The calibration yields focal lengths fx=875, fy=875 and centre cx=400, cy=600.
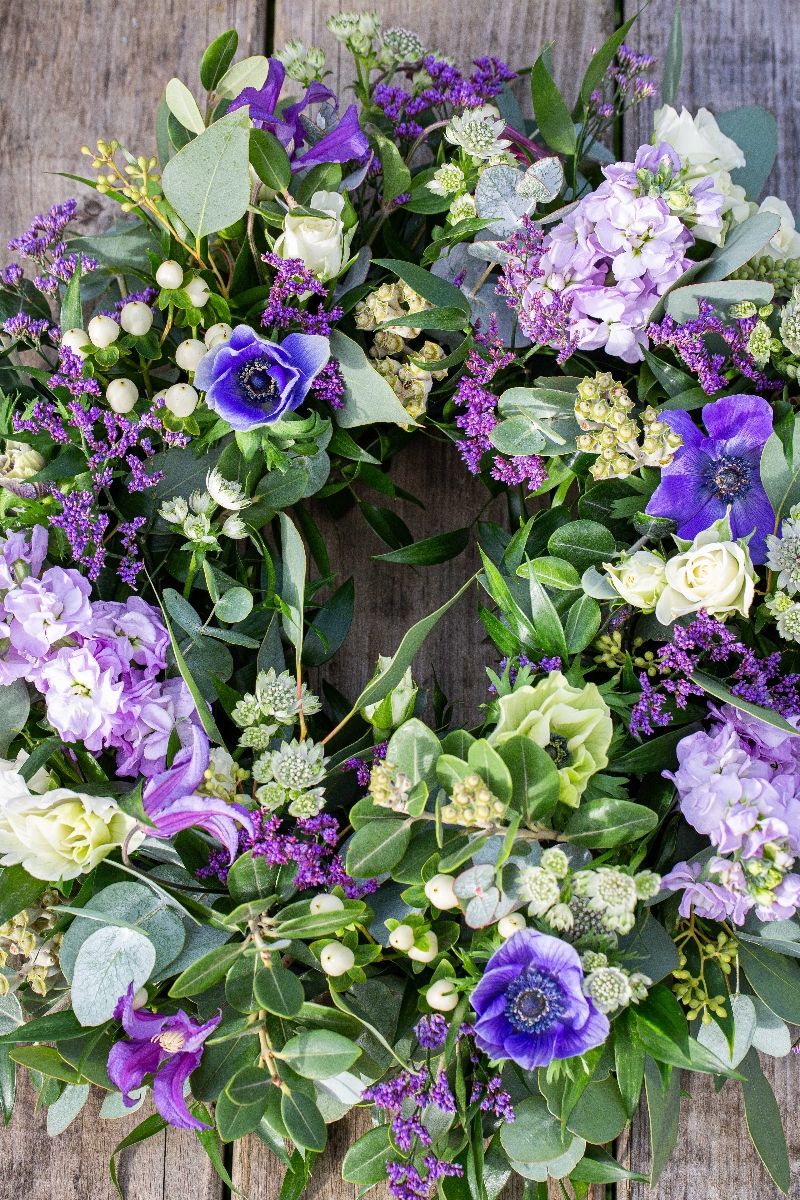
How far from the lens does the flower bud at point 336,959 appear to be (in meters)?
0.82

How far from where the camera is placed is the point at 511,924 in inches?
30.7

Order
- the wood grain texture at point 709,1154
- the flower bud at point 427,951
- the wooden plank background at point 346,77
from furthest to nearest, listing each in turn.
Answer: the wooden plank background at point 346,77
the wood grain texture at point 709,1154
the flower bud at point 427,951

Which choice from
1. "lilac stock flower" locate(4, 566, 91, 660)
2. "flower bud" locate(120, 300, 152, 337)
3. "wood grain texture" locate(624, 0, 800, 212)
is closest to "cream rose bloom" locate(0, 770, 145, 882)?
"lilac stock flower" locate(4, 566, 91, 660)

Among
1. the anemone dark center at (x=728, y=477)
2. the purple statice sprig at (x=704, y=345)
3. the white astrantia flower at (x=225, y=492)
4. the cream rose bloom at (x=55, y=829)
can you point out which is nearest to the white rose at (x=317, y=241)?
the white astrantia flower at (x=225, y=492)

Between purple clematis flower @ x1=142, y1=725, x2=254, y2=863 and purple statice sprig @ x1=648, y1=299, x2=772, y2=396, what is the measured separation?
24.8 inches

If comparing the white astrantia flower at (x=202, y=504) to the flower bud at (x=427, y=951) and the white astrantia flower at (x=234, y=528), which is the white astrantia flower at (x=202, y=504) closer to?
the white astrantia flower at (x=234, y=528)

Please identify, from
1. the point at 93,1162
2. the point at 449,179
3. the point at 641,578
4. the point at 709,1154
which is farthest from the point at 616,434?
the point at 93,1162

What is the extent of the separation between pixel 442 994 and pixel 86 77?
1.34 meters

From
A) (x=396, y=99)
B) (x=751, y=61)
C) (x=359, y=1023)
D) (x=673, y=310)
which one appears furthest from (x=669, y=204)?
(x=359, y=1023)

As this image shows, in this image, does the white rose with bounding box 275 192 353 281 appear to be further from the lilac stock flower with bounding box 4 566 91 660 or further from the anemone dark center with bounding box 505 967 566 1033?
the anemone dark center with bounding box 505 967 566 1033

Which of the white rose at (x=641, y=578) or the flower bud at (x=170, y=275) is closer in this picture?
the white rose at (x=641, y=578)

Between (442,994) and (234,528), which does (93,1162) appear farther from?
(234,528)

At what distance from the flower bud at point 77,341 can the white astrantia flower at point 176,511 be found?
188 millimetres

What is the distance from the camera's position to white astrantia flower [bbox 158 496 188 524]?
92 centimetres
